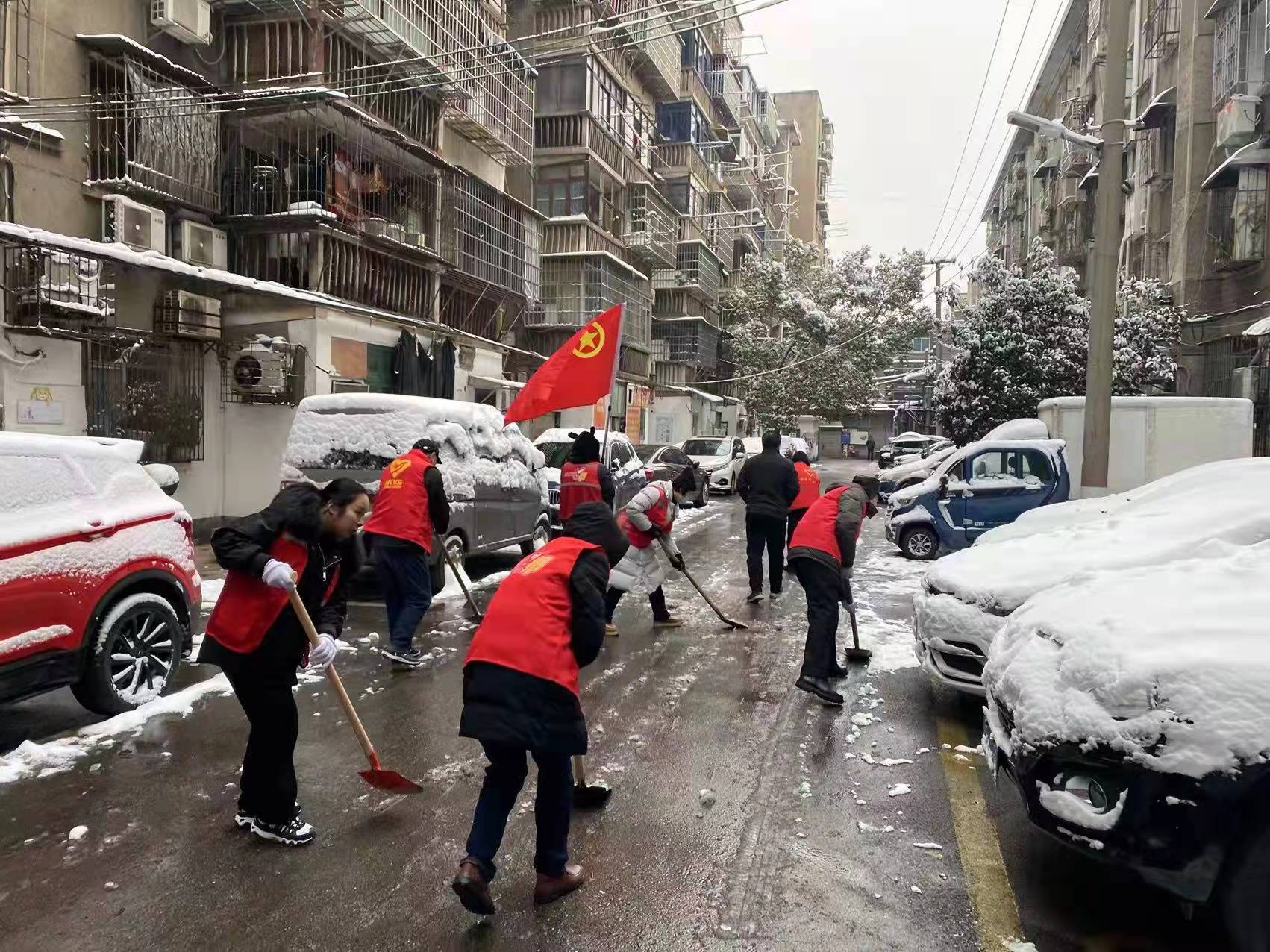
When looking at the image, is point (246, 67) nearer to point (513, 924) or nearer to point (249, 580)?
point (249, 580)

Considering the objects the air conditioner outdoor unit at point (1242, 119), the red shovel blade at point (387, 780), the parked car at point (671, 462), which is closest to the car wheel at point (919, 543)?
the parked car at point (671, 462)

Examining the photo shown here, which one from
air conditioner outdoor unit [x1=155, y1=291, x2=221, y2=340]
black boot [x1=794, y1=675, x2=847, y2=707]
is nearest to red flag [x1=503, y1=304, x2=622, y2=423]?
black boot [x1=794, y1=675, x2=847, y2=707]

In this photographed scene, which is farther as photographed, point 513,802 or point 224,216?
point 224,216

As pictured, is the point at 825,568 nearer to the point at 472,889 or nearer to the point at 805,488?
the point at 472,889

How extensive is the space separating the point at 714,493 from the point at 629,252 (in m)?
11.1

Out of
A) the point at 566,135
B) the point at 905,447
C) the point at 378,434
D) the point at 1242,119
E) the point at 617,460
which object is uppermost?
the point at 566,135

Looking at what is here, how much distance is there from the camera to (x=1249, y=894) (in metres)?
2.59

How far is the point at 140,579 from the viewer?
5.27m

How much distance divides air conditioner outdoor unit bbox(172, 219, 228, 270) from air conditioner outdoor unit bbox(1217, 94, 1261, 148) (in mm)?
19573

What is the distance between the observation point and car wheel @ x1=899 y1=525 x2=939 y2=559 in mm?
12531

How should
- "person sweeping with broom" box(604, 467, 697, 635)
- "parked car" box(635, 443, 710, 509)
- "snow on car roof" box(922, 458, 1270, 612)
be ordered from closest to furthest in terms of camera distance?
"snow on car roof" box(922, 458, 1270, 612)
"person sweeping with broom" box(604, 467, 697, 635)
"parked car" box(635, 443, 710, 509)

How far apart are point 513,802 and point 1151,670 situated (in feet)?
7.21

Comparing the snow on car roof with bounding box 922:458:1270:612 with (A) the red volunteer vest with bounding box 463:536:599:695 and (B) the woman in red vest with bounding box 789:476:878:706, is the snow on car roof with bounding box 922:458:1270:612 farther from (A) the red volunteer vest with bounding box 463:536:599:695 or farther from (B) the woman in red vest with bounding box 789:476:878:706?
(A) the red volunteer vest with bounding box 463:536:599:695

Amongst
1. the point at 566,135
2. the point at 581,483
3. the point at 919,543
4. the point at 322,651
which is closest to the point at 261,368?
the point at 581,483
